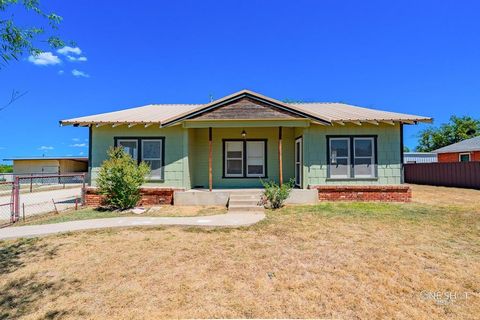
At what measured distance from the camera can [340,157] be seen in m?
11.3

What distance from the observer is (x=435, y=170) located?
19.6m

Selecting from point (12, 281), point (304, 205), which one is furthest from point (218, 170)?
point (12, 281)

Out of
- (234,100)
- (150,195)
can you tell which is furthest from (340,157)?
(150,195)

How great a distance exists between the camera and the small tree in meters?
9.85

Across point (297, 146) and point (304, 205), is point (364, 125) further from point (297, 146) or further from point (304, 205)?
point (304, 205)

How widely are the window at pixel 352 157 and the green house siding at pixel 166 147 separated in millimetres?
5801

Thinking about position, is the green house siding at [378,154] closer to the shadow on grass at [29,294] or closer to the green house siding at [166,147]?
the green house siding at [166,147]

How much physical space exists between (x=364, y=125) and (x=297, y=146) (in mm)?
2828

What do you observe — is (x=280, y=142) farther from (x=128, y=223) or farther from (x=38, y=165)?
(x=38, y=165)

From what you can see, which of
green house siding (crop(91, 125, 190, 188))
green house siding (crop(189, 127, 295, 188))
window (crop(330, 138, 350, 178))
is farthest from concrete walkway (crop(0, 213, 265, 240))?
green house siding (crop(189, 127, 295, 188))

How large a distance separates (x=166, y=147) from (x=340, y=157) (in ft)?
22.8

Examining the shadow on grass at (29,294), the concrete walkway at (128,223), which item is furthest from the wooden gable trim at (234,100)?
the shadow on grass at (29,294)

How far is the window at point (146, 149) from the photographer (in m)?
11.4

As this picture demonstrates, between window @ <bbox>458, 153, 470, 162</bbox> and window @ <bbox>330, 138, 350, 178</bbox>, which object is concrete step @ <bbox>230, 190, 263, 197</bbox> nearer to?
window @ <bbox>330, 138, 350, 178</bbox>
